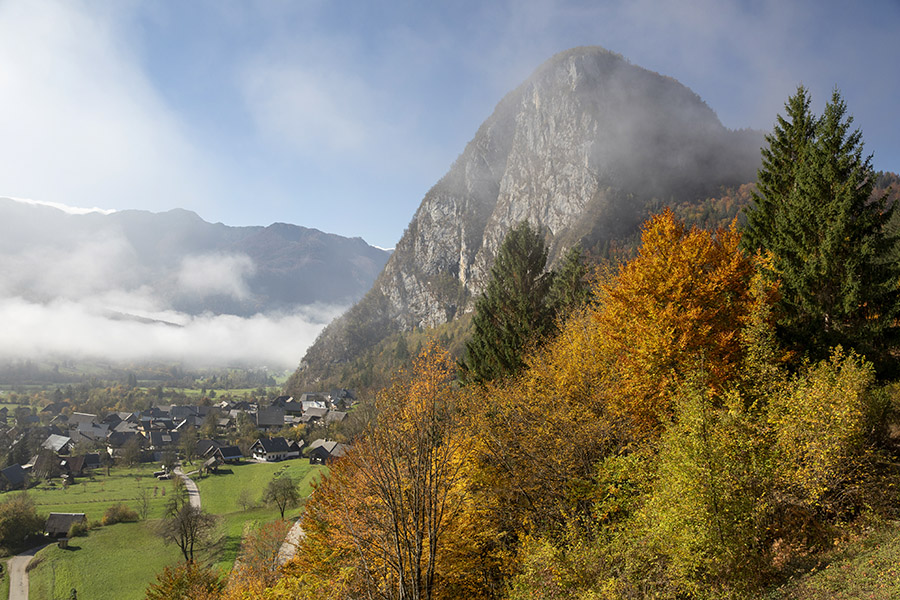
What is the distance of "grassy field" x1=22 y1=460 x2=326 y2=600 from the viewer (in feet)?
118

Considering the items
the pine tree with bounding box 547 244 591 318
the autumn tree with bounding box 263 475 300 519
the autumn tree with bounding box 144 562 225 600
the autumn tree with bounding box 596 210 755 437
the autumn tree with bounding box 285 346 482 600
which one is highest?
the pine tree with bounding box 547 244 591 318

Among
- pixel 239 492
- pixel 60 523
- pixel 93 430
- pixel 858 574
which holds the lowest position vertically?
pixel 239 492

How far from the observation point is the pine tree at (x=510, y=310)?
2655 centimetres

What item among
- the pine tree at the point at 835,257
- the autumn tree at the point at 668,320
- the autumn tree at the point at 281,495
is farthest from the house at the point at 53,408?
the pine tree at the point at 835,257

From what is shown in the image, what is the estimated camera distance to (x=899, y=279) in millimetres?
16500

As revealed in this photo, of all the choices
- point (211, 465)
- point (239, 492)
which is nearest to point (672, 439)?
point (239, 492)

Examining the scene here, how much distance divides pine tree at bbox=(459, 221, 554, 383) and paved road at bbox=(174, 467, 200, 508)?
50257 mm

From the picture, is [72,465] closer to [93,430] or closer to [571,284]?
[93,430]

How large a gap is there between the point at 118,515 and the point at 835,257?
72.3 metres

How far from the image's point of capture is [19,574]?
38.6m

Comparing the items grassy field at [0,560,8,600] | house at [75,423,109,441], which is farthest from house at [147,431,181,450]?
grassy field at [0,560,8,600]

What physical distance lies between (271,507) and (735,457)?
56379 millimetres

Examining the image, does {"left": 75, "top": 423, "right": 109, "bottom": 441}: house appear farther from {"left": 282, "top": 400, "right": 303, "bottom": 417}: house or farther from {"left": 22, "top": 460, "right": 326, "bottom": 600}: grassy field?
{"left": 282, "top": 400, "right": 303, "bottom": 417}: house

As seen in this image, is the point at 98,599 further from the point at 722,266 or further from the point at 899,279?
the point at 899,279
